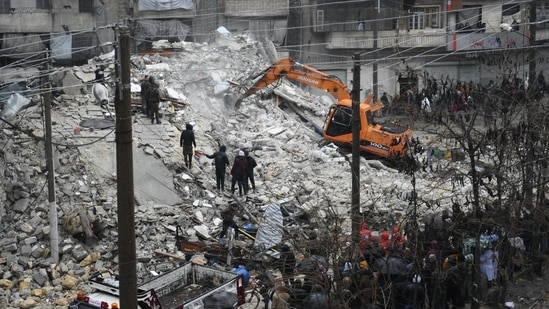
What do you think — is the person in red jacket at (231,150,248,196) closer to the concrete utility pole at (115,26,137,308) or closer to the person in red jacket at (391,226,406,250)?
the person in red jacket at (391,226,406,250)

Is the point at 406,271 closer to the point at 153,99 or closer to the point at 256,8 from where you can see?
the point at 153,99

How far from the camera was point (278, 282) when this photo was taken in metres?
13.4

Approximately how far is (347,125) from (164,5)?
58.0ft

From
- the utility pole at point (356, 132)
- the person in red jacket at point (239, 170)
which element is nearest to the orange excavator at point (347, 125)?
the person in red jacket at point (239, 170)

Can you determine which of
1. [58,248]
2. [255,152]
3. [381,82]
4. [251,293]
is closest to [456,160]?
[255,152]

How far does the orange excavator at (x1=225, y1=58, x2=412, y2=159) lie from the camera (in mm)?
24297

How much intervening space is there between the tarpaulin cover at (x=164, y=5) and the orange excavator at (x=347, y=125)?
14186mm

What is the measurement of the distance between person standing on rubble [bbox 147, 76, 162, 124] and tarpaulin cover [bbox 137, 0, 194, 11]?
16.1 m

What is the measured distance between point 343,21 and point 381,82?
3749mm

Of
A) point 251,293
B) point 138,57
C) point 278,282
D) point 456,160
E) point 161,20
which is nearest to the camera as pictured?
point 278,282

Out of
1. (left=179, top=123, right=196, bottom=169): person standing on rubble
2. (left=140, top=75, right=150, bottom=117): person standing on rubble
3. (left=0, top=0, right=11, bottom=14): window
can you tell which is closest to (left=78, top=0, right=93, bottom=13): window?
(left=0, top=0, right=11, bottom=14): window

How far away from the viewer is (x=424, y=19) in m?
41.2

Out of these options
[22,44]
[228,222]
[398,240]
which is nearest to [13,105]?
[228,222]

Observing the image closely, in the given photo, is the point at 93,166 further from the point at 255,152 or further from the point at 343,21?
the point at 343,21
